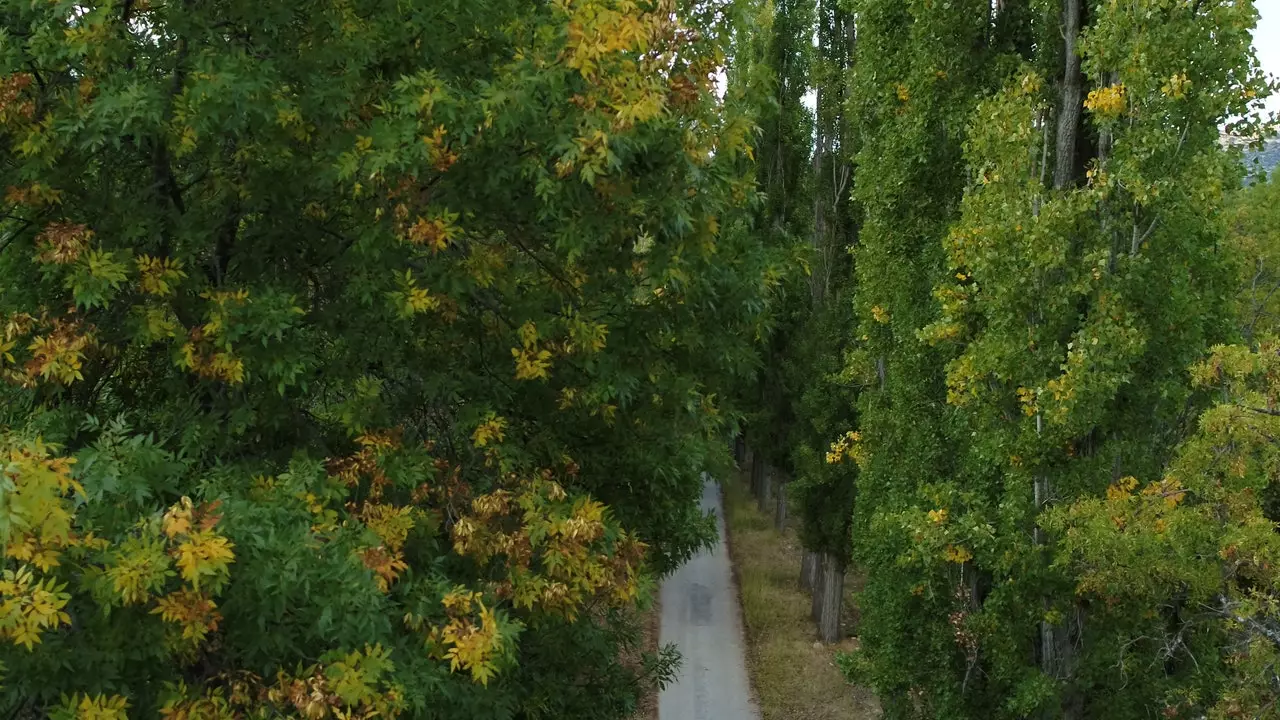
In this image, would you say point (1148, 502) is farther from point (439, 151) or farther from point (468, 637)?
point (439, 151)

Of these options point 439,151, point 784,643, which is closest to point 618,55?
point 439,151

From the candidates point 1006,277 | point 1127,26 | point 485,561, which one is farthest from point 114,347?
point 1127,26

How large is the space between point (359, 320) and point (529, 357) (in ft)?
3.71

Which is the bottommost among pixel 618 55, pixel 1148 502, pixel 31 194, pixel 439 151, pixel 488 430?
pixel 1148 502

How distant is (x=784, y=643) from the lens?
20594mm

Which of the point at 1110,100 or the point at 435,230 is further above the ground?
the point at 1110,100

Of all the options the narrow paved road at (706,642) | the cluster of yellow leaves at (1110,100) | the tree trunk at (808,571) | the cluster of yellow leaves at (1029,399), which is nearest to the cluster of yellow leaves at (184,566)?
the cluster of yellow leaves at (1029,399)

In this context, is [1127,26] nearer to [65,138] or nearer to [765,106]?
[765,106]

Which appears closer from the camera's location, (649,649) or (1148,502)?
(1148,502)

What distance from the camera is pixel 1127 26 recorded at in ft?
29.4

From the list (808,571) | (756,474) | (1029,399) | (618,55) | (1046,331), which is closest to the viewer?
(618,55)

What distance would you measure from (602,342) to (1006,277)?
14.5ft

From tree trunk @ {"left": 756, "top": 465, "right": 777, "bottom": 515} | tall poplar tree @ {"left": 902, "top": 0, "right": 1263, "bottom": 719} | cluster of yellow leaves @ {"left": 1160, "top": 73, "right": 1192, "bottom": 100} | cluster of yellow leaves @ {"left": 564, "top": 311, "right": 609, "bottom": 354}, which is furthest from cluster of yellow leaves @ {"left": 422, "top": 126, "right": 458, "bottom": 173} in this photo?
tree trunk @ {"left": 756, "top": 465, "right": 777, "bottom": 515}

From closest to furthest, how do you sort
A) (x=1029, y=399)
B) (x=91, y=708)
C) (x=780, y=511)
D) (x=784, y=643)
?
(x=91, y=708) → (x=1029, y=399) → (x=784, y=643) → (x=780, y=511)
